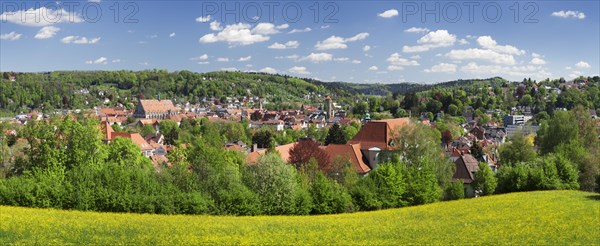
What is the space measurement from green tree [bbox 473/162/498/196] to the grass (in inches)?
426

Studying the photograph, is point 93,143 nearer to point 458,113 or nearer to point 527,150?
point 527,150

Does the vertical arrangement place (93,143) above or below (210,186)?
above

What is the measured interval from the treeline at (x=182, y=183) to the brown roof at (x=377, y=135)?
41.2 ft

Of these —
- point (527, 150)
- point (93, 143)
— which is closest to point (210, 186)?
point (93, 143)

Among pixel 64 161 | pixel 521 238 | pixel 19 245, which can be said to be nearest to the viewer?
pixel 19 245

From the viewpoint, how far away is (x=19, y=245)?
19031 millimetres

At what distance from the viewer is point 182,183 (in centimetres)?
3306

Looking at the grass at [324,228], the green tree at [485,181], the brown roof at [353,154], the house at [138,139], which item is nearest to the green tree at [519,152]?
the green tree at [485,181]

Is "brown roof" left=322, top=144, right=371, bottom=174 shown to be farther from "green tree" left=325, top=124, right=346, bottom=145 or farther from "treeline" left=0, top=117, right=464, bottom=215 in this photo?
"green tree" left=325, top=124, right=346, bottom=145

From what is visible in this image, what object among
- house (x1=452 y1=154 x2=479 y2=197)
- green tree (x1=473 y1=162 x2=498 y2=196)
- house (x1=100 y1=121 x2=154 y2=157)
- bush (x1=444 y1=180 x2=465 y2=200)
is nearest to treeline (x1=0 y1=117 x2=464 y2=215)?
bush (x1=444 y1=180 x2=465 y2=200)

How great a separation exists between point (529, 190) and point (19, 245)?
132 ft

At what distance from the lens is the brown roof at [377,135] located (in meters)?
56.6

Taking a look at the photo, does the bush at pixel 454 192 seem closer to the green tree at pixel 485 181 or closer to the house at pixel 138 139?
the green tree at pixel 485 181

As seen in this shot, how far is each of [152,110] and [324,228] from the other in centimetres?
17255
